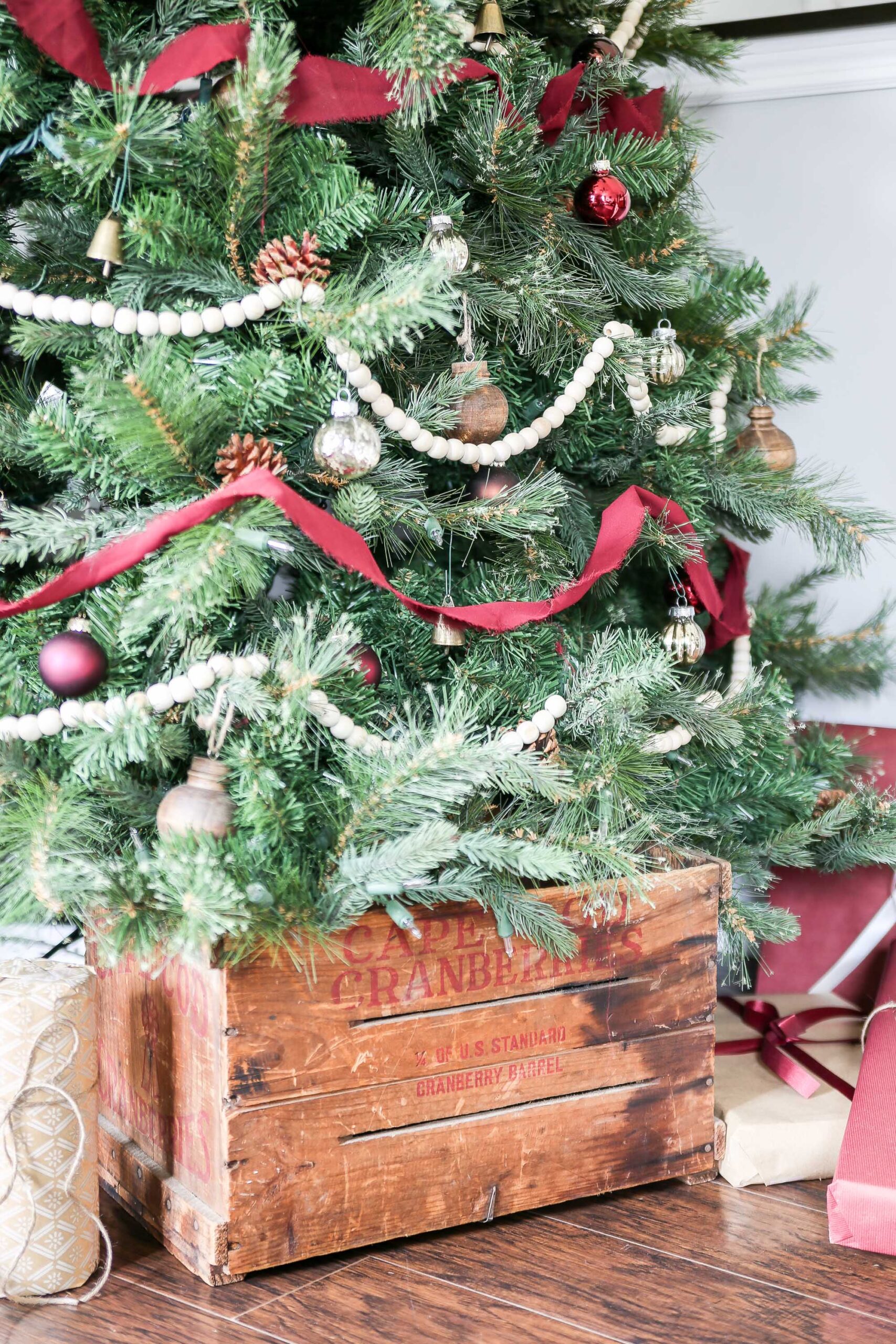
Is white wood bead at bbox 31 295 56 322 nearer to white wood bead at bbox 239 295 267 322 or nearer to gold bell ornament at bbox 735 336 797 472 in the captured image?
white wood bead at bbox 239 295 267 322

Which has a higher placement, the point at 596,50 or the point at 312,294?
the point at 596,50

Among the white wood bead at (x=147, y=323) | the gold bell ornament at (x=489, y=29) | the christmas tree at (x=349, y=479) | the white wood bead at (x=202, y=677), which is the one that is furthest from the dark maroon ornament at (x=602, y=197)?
the white wood bead at (x=202, y=677)

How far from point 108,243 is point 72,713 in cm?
29

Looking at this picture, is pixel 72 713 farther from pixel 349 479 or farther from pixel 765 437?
pixel 765 437

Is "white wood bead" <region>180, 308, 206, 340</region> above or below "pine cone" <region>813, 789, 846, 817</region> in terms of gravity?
above

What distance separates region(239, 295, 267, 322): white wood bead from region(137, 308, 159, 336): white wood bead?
2.1 inches

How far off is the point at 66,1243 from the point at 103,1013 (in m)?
0.21

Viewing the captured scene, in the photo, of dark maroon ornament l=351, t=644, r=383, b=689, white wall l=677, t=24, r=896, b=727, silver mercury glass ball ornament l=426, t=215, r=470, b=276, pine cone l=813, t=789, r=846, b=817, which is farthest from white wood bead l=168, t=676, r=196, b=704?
white wall l=677, t=24, r=896, b=727

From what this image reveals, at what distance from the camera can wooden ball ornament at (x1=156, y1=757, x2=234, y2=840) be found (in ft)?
2.35

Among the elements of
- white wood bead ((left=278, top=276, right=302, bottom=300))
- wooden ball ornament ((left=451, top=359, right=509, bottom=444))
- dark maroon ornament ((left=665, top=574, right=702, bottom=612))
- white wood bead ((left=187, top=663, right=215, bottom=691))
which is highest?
white wood bead ((left=278, top=276, right=302, bottom=300))

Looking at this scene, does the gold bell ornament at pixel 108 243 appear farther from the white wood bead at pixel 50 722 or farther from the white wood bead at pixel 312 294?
the white wood bead at pixel 50 722

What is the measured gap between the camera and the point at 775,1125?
2.99 feet

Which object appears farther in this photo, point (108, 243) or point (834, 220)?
point (834, 220)

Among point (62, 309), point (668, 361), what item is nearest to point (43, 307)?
point (62, 309)
